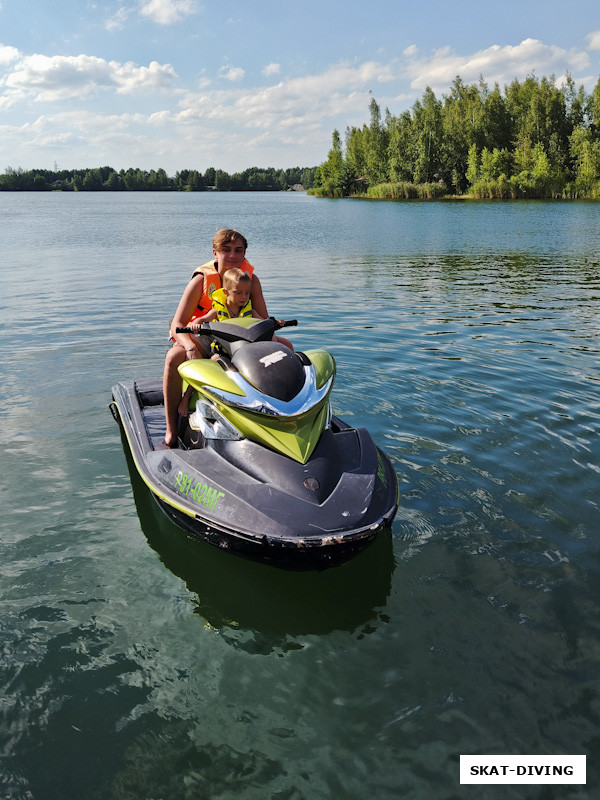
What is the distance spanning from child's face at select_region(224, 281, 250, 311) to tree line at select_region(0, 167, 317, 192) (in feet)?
579

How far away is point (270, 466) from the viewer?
9.93 feet

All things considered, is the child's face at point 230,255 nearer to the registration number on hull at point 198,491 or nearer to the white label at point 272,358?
the white label at point 272,358

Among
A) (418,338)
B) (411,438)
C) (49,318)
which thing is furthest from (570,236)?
(411,438)

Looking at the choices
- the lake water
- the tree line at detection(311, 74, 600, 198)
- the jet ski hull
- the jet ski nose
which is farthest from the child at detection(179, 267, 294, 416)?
the tree line at detection(311, 74, 600, 198)

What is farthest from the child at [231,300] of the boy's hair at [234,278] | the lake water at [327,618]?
the lake water at [327,618]

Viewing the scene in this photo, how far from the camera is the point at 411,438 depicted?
500cm

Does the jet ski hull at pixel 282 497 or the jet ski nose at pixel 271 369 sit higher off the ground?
the jet ski nose at pixel 271 369

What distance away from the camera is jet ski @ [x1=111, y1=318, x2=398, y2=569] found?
2736 mm

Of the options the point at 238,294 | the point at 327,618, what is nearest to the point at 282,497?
the point at 327,618

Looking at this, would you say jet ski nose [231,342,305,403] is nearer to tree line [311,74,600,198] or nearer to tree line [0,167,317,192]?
tree line [311,74,600,198]

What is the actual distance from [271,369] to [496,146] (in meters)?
74.3

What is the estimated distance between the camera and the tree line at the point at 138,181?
6708 inches

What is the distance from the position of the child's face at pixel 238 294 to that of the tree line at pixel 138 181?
17653 cm

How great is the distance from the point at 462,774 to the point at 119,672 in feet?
4.68
